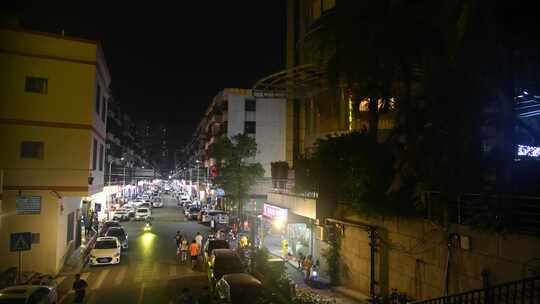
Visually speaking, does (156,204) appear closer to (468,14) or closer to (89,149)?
(89,149)

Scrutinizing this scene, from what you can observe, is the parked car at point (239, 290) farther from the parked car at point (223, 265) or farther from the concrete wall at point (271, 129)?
the concrete wall at point (271, 129)

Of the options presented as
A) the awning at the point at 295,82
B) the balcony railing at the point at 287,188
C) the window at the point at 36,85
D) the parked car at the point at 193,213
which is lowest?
the parked car at the point at 193,213

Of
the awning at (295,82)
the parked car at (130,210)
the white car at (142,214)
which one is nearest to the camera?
the awning at (295,82)

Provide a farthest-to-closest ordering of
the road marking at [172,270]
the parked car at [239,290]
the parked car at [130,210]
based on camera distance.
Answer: the parked car at [130,210], the road marking at [172,270], the parked car at [239,290]

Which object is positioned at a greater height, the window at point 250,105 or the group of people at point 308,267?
the window at point 250,105

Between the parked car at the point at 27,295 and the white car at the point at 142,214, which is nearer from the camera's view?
the parked car at the point at 27,295

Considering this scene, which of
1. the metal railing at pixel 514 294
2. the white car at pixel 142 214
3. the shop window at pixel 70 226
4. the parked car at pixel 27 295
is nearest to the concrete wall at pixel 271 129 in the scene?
the white car at pixel 142 214

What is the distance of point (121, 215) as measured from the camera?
47.9 m

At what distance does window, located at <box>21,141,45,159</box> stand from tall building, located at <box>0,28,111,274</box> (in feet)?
0.15

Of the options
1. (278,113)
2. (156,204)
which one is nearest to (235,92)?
(278,113)

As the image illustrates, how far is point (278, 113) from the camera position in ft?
196

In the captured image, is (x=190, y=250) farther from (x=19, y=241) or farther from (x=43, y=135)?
(x=43, y=135)

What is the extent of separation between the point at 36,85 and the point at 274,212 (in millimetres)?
15454

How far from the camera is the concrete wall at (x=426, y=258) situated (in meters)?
9.68
